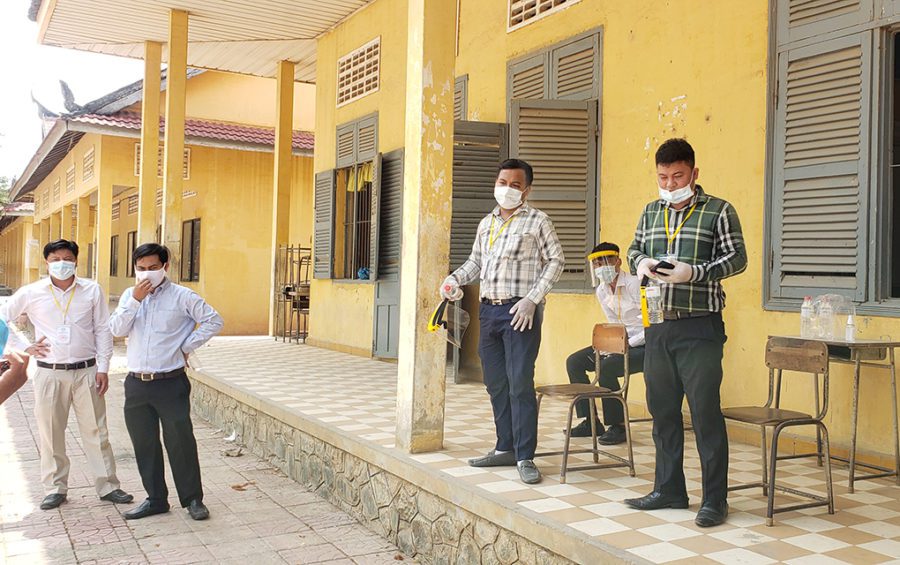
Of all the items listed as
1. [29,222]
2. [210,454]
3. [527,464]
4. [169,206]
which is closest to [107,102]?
[169,206]

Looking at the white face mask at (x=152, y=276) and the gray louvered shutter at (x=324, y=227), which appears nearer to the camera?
the white face mask at (x=152, y=276)

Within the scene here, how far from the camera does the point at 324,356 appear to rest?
1015 centimetres

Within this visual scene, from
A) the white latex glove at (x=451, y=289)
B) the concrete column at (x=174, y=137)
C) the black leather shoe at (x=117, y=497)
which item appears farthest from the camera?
the concrete column at (x=174, y=137)

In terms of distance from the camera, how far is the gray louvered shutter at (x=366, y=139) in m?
10.1

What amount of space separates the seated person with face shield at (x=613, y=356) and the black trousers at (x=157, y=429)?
→ 98.0 inches

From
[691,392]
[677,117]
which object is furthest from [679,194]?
[677,117]

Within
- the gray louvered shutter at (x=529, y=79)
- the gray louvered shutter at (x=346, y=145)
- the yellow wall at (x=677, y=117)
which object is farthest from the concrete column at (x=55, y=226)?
the gray louvered shutter at (x=529, y=79)

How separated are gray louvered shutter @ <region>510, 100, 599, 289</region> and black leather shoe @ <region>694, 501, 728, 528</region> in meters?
3.36

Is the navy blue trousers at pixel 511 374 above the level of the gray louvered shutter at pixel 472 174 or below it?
below

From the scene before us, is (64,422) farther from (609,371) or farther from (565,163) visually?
(565,163)

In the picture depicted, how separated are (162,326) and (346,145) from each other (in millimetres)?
6627

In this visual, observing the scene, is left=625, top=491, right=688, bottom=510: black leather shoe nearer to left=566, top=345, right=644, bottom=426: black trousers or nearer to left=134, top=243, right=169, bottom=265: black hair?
left=566, top=345, right=644, bottom=426: black trousers

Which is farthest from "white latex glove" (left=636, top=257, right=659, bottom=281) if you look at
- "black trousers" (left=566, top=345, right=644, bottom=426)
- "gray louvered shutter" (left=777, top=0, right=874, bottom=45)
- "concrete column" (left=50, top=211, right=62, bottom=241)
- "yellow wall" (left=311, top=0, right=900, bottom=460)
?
"concrete column" (left=50, top=211, right=62, bottom=241)

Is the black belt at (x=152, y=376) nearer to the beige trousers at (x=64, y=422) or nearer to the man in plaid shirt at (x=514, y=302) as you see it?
the beige trousers at (x=64, y=422)
